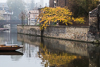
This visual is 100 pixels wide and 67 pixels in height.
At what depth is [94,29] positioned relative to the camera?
39156 millimetres

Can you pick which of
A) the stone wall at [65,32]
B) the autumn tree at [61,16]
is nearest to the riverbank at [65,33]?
the stone wall at [65,32]

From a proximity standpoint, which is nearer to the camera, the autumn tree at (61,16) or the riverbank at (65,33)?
the riverbank at (65,33)

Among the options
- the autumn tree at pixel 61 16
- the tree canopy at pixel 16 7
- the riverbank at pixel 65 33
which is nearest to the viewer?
the riverbank at pixel 65 33

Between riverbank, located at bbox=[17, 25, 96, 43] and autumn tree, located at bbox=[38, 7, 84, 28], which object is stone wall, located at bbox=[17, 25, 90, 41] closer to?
riverbank, located at bbox=[17, 25, 96, 43]

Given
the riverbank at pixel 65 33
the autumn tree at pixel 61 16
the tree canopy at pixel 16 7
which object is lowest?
the riverbank at pixel 65 33

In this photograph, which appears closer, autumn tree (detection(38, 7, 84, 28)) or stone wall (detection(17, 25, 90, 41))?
stone wall (detection(17, 25, 90, 41))

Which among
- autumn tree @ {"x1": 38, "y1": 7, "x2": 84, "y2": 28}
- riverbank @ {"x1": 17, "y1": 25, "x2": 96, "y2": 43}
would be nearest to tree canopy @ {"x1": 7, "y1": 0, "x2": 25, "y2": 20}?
riverbank @ {"x1": 17, "y1": 25, "x2": 96, "y2": 43}

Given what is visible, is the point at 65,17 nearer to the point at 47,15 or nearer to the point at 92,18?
the point at 47,15

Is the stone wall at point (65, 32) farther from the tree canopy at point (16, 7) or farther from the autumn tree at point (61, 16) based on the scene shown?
the tree canopy at point (16, 7)

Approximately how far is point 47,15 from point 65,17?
4888 millimetres

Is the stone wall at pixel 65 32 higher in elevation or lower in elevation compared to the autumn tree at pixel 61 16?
lower

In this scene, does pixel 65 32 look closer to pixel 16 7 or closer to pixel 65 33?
pixel 65 33

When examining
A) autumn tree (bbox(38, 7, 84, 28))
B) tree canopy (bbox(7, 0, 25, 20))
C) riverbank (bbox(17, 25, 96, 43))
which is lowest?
riverbank (bbox(17, 25, 96, 43))

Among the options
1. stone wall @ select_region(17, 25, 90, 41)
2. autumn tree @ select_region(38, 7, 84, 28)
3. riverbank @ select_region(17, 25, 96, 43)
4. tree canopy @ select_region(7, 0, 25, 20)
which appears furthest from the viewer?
tree canopy @ select_region(7, 0, 25, 20)
